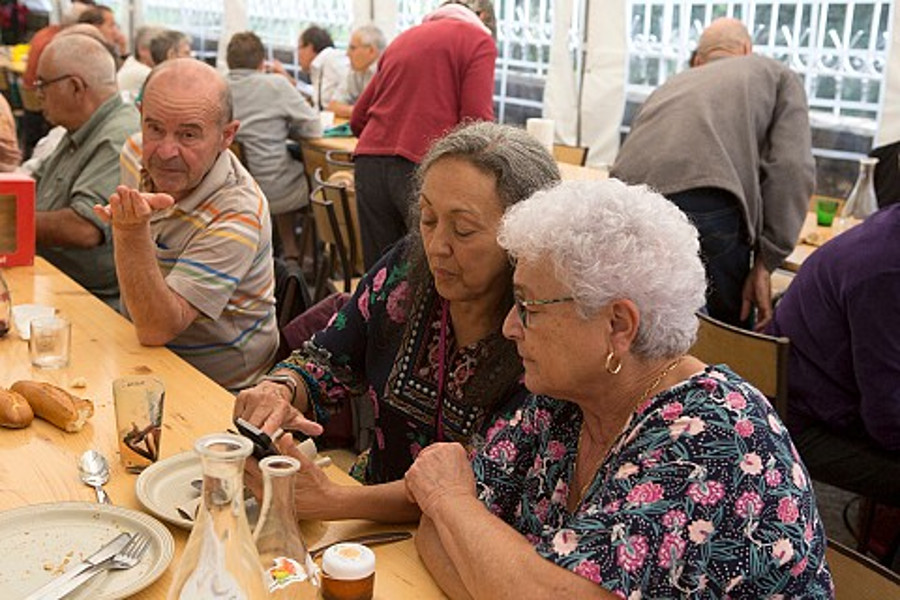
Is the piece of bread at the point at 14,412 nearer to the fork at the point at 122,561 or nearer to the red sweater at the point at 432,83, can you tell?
the fork at the point at 122,561

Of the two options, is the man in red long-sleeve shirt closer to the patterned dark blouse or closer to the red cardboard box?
the red cardboard box

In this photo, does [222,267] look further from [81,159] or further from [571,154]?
[571,154]

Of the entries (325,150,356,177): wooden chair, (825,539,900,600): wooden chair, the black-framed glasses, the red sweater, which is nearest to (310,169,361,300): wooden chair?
the red sweater

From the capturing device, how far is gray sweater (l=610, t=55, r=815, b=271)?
391cm

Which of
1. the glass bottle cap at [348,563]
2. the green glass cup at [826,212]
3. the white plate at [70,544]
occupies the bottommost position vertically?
the green glass cup at [826,212]

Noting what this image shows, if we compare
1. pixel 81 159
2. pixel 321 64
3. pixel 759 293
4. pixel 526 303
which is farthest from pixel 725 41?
pixel 321 64

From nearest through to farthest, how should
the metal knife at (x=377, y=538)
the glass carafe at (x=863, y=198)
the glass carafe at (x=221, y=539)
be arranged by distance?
the glass carafe at (x=221, y=539)
the metal knife at (x=377, y=538)
the glass carafe at (x=863, y=198)

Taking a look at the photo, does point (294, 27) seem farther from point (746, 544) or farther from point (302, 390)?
point (746, 544)

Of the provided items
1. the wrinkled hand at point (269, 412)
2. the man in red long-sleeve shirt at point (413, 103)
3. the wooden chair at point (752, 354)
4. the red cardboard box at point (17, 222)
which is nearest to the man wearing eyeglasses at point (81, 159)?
the red cardboard box at point (17, 222)

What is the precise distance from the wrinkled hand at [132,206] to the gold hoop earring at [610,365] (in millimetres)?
1266

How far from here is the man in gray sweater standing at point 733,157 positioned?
12.8ft

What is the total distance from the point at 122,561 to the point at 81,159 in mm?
2565

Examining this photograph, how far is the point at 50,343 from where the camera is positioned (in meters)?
2.43

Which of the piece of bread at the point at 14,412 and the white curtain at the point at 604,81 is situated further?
the white curtain at the point at 604,81
